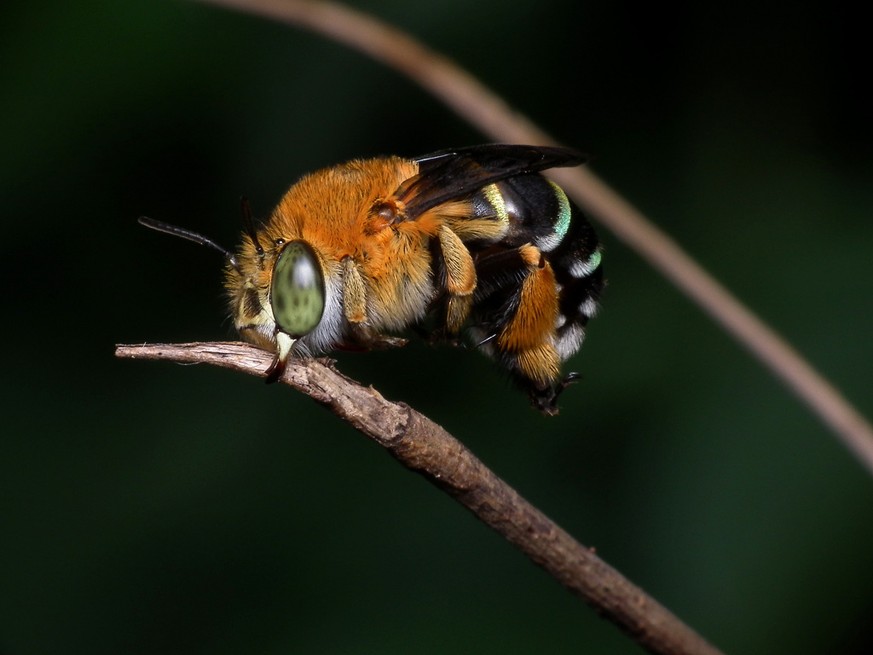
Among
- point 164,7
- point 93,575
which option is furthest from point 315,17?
point 93,575

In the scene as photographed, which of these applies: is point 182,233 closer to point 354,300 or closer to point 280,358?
point 354,300

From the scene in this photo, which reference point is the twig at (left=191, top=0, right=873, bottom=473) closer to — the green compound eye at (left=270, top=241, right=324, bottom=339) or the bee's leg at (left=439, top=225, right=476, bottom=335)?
the bee's leg at (left=439, top=225, right=476, bottom=335)

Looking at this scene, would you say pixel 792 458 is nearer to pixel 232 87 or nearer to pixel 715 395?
pixel 715 395

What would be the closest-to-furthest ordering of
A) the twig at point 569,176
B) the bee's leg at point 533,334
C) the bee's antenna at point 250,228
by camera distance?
the bee's antenna at point 250,228, the bee's leg at point 533,334, the twig at point 569,176

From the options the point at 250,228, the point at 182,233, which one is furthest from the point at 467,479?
the point at 182,233

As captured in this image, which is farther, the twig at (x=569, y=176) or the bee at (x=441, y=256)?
the twig at (x=569, y=176)

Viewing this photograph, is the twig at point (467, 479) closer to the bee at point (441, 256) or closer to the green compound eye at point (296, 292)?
the green compound eye at point (296, 292)

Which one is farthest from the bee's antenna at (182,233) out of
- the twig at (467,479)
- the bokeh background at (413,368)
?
the bokeh background at (413,368)
